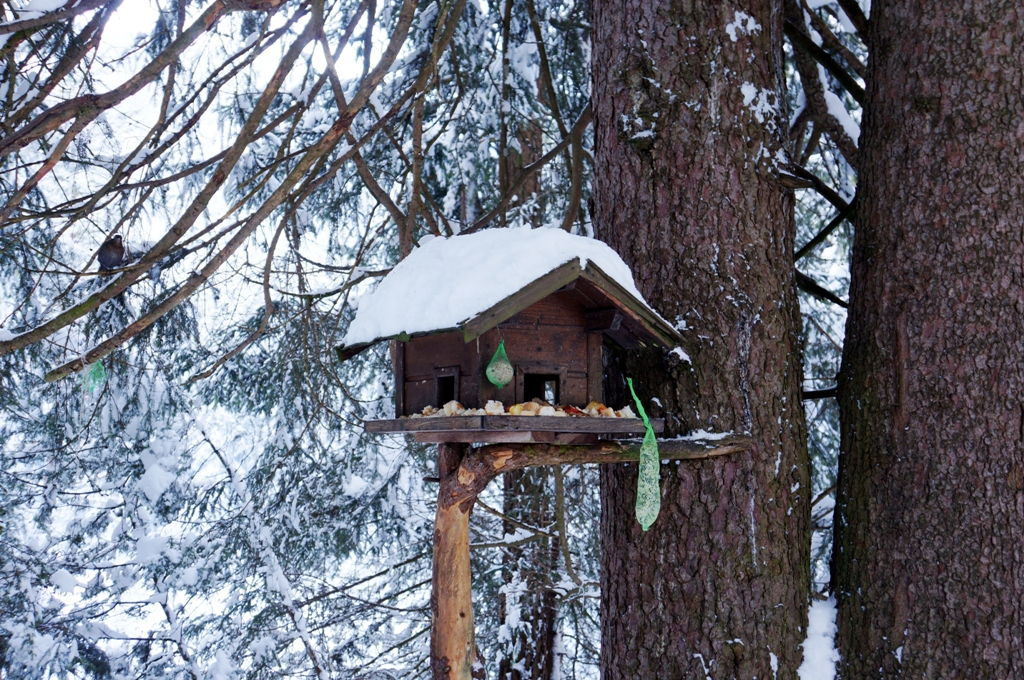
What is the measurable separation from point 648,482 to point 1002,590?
0.89 m

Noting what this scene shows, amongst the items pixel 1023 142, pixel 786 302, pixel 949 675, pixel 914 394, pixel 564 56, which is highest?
pixel 564 56

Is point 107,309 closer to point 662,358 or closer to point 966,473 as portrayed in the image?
point 662,358

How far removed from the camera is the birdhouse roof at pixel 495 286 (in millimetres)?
1781

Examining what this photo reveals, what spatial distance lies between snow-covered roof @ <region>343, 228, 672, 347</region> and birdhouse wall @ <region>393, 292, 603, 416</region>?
0.11 metres

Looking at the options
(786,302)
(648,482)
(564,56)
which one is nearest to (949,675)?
(648,482)

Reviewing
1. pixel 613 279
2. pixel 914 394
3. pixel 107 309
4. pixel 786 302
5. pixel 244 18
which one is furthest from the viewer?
pixel 244 18

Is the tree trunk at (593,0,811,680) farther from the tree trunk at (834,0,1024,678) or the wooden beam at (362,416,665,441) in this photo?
the wooden beam at (362,416,665,441)

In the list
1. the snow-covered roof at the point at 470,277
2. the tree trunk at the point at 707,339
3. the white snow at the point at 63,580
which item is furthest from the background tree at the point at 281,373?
the snow-covered roof at the point at 470,277

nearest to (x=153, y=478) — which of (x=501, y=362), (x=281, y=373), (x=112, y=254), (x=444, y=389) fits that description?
(x=281, y=373)

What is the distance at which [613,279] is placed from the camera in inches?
74.1

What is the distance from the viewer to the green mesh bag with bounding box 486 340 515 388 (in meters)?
1.80

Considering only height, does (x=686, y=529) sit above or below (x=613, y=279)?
below

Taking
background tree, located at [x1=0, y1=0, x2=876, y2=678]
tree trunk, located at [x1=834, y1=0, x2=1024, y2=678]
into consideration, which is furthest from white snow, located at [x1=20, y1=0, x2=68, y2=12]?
tree trunk, located at [x1=834, y1=0, x2=1024, y2=678]

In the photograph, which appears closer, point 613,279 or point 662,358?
point 613,279
